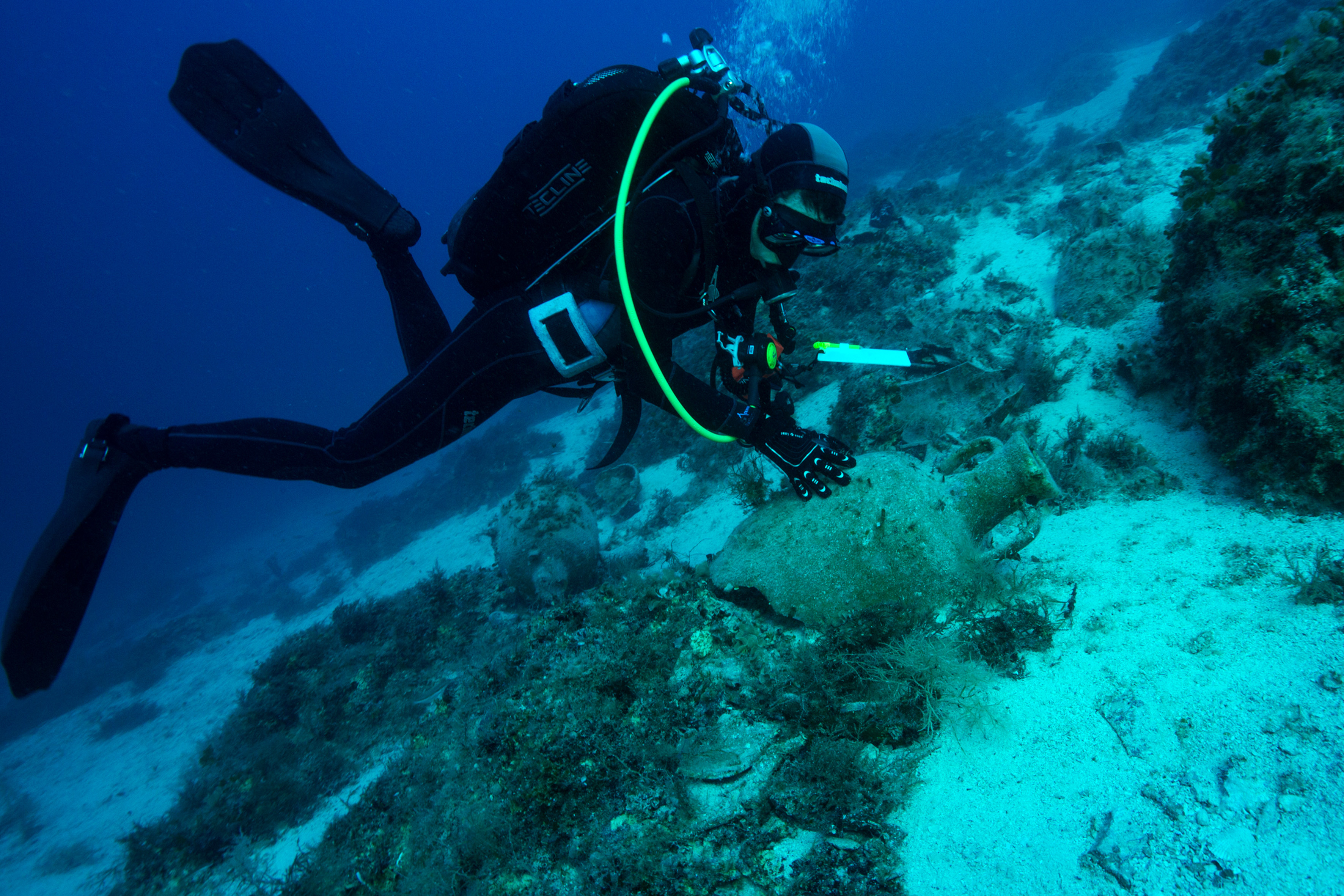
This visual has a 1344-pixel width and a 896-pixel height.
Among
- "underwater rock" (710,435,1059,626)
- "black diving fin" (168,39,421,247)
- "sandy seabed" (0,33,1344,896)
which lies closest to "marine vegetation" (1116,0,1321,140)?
"sandy seabed" (0,33,1344,896)

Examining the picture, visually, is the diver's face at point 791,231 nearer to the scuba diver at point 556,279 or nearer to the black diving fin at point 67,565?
the scuba diver at point 556,279

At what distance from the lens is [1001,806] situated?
6.25ft

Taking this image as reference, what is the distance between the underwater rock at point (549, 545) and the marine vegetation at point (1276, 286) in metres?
5.09

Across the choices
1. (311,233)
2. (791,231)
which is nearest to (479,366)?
(791,231)

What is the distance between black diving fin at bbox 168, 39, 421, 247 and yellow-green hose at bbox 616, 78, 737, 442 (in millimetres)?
2145

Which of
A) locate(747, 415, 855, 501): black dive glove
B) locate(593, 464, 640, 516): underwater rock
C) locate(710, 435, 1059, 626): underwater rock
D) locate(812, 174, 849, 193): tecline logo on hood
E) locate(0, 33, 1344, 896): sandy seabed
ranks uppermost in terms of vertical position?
locate(812, 174, 849, 193): tecline logo on hood

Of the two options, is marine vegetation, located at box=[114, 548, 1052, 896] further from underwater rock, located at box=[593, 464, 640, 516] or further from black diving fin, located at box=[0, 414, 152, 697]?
underwater rock, located at box=[593, 464, 640, 516]

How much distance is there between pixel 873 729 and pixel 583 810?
1.35m

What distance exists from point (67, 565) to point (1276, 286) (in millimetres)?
7340

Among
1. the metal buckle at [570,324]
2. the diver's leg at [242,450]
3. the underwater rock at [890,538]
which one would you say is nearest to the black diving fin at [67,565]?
the diver's leg at [242,450]

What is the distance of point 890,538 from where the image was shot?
285cm

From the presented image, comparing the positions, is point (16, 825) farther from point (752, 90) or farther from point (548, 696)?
point (752, 90)

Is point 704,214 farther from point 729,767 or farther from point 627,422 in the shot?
point 729,767

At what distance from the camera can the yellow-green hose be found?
8.29 ft
